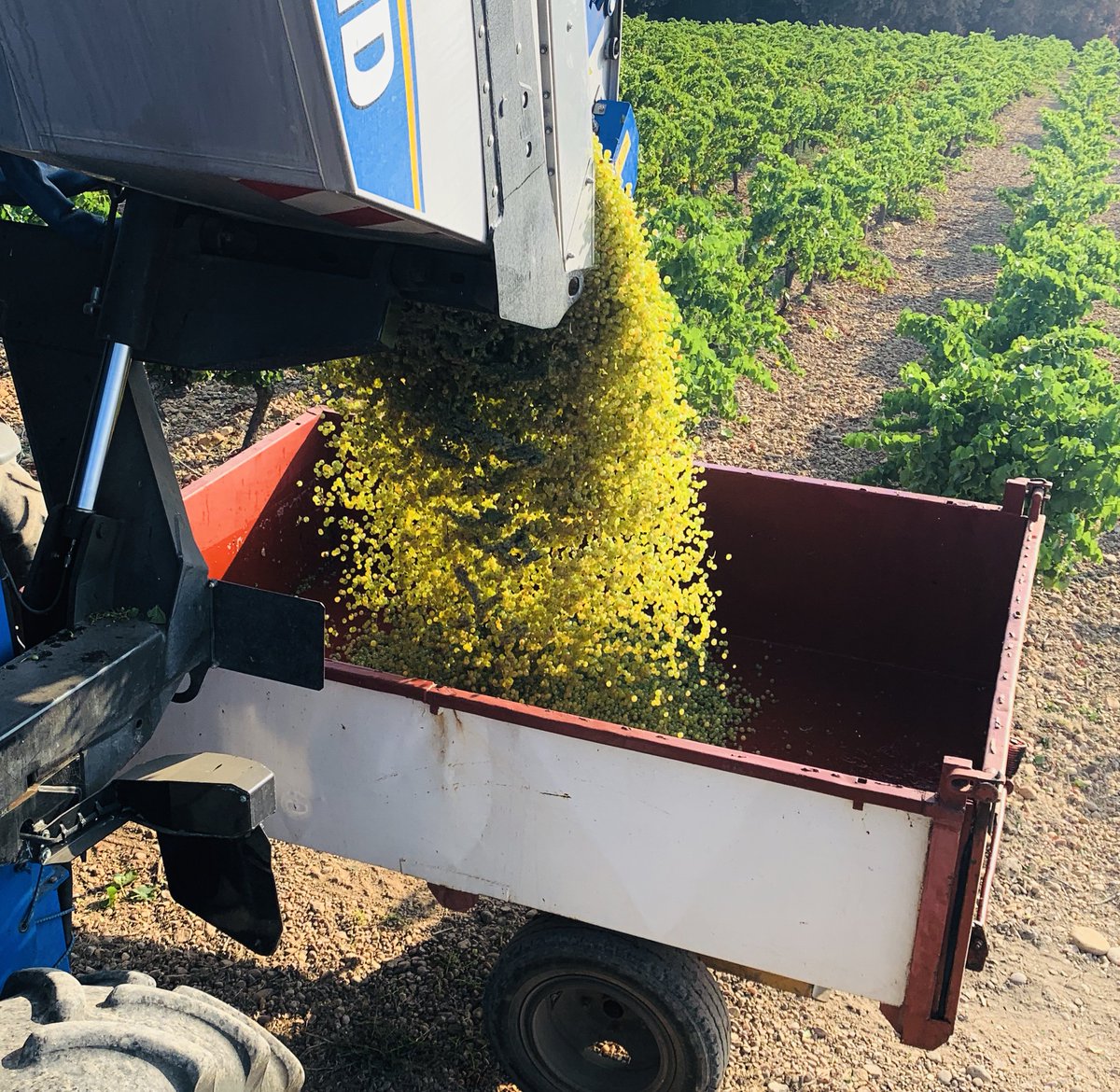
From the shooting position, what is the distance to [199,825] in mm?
2324

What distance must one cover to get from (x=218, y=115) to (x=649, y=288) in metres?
1.92

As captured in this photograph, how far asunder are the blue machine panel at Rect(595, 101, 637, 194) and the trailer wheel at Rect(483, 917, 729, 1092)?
8.08 feet

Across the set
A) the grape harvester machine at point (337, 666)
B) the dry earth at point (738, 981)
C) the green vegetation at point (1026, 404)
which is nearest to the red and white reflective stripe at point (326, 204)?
the grape harvester machine at point (337, 666)

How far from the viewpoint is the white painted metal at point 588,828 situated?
9.36 feet

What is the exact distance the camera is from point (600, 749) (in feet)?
9.71

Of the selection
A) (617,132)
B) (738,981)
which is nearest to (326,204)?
(617,132)

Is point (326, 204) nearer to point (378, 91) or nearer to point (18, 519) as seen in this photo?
point (378, 91)

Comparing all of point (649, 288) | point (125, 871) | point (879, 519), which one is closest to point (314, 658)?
point (649, 288)

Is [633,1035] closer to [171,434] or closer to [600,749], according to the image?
[600,749]

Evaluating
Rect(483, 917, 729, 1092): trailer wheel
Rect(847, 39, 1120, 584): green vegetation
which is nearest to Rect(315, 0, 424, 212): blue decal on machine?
Rect(483, 917, 729, 1092): trailer wheel

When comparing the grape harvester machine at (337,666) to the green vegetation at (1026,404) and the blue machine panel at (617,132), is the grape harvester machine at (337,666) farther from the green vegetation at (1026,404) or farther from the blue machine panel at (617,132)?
the green vegetation at (1026,404)

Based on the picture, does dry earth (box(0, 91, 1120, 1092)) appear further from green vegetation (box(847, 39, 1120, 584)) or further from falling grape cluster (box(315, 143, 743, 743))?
green vegetation (box(847, 39, 1120, 584))

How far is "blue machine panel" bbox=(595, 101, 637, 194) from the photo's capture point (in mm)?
3883

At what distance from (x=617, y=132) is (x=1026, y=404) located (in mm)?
4412
